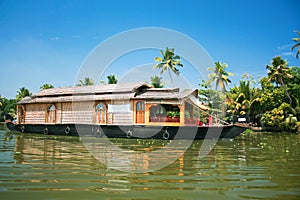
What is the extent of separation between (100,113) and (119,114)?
1.29 metres

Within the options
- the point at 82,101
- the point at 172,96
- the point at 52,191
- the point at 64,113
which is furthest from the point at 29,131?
the point at 52,191

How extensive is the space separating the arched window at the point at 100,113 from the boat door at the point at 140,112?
1.95 m

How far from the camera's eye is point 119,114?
→ 540 inches

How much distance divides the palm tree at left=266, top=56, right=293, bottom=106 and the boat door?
18773 millimetres

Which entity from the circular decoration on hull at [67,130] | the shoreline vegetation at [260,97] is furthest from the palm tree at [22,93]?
the circular decoration on hull at [67,130]

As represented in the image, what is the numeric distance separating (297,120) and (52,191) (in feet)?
92.4

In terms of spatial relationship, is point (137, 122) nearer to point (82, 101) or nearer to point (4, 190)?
point (82, 101)

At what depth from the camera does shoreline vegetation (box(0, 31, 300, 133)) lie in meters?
26.6

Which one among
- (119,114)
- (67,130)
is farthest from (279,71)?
(67,130)

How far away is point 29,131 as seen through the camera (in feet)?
54.6

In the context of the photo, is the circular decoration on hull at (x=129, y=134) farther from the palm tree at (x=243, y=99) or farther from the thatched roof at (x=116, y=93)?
the palm tree at (x=243, y=99)

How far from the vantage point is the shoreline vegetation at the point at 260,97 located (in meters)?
26.6

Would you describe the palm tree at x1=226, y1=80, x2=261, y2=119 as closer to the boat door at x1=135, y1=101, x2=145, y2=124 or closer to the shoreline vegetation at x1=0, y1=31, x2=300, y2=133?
the shoreline vegetation at x1=0, y1=31, x2=300, y2=133

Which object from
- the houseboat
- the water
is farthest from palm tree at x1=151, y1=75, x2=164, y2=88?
the water
